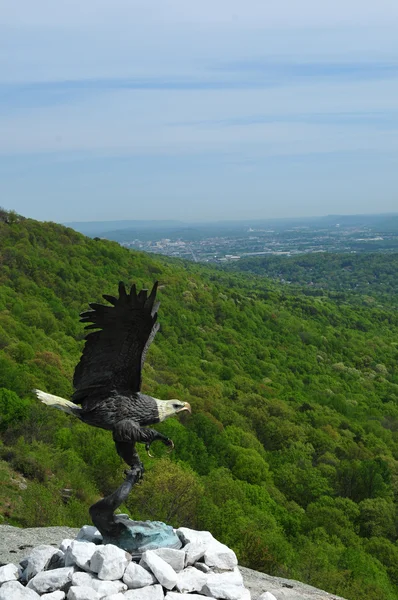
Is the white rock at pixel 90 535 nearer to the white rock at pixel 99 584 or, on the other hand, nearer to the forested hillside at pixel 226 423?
the white rock at pixel 99 584

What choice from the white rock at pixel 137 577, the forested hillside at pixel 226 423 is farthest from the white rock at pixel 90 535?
the forested hillside at pixel 226 423

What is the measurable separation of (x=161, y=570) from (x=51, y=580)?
89.0 inches

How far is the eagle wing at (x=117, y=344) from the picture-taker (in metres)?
14.4

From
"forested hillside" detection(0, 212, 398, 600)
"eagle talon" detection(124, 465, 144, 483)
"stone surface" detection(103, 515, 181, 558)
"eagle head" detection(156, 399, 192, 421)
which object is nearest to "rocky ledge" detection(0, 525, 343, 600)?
"stone surface" detection(103, 515, 181, 558)

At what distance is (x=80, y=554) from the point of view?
14383mm

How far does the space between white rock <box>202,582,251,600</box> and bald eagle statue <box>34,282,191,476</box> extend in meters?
2.99

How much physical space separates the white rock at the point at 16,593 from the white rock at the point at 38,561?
3.32 feet

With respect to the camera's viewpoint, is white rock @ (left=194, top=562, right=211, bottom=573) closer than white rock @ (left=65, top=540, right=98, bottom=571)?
No

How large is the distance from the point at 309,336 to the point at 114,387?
8684 cm

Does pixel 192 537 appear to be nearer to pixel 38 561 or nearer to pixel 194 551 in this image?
pixel 194 551

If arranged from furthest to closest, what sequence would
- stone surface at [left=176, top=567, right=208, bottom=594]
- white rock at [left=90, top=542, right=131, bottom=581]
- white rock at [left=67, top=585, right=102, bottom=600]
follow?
stone surface at [left=176, top=567, right=208, bottom=594]
white rock at [left=90, top=542, right=131, bottom=581]
white rock at [left=67, top=585, right=102, bottom=600]

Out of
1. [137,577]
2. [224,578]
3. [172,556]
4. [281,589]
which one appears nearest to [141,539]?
[172,556]

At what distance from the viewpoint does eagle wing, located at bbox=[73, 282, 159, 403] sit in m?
14.4

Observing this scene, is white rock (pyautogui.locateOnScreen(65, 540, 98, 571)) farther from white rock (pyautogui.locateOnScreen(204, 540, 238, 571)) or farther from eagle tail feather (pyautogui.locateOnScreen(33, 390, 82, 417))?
eagle tail feather (pyautogui.locateOnScreen(33, 390, 82, 417))
